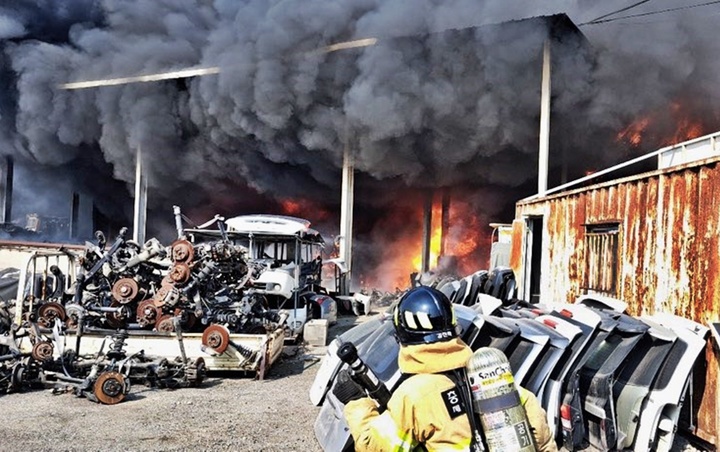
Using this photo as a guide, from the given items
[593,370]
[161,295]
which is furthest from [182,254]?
[593,370]

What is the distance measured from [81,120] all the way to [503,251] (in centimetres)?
1562

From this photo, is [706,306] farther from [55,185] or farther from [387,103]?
[55,185]

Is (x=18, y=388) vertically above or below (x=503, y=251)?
below

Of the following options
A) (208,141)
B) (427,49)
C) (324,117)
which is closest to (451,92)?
(427,49)

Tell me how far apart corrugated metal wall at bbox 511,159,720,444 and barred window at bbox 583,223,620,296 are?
0.11m

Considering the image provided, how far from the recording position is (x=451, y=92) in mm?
16391

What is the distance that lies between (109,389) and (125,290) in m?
1.94

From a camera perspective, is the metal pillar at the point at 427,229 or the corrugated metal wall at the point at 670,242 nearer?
the corrugated metal wall at the point at 670,242

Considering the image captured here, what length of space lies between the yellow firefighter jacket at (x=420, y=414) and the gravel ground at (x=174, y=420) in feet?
9.58

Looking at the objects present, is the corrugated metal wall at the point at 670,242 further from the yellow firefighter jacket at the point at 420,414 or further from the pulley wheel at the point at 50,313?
the pulley wheel at the point at 50,313

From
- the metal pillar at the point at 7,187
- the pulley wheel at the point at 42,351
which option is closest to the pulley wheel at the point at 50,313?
the pulley wheel at the point at 42,351

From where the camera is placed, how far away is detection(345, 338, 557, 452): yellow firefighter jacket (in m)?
1.67

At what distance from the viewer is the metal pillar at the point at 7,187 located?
1980 cm

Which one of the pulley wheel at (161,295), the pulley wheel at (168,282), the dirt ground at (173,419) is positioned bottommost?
the dirt ground at (173,419)
